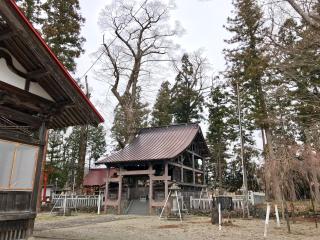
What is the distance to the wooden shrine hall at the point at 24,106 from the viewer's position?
6473 millimetres

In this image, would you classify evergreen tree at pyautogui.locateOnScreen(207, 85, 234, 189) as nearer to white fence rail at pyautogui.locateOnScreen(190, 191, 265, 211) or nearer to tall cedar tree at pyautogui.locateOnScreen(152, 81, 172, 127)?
tall cedar tree at pyautogui.locateOnScreen(152, 81, 172, 127)

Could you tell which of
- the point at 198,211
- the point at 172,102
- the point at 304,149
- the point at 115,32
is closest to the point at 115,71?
the point at 115,32

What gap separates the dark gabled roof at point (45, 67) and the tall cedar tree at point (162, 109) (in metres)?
28.7

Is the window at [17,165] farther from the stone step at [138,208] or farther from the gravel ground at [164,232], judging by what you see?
the stone step at [138,208]

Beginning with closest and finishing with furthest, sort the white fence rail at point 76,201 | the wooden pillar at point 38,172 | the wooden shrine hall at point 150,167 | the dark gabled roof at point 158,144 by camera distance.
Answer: the wooden pillar at point 38,172 → the wooden shrine hall at point 150,167 → the dark gabled roof at point 158,144 → the white fence rail at point 76,201

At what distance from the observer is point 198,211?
730 inches

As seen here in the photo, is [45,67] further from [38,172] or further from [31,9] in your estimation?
[31,9]

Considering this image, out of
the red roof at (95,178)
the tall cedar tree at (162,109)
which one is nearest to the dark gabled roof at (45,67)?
the red roof at (95,178)

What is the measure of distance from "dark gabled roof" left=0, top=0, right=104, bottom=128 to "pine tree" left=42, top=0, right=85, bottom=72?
13466 mm

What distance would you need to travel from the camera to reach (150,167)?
19.3 metres

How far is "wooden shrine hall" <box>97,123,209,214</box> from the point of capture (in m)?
19.1


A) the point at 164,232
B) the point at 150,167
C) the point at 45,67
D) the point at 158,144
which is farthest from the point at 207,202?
the point at 45,67

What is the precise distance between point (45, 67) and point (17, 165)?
2.38 metres

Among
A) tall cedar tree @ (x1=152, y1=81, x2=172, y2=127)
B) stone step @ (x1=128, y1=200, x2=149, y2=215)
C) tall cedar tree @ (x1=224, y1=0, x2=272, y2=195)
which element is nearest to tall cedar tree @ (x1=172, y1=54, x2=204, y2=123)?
tall cedar tree @ (x1=152, y1=81, x2=172, y2=127)
